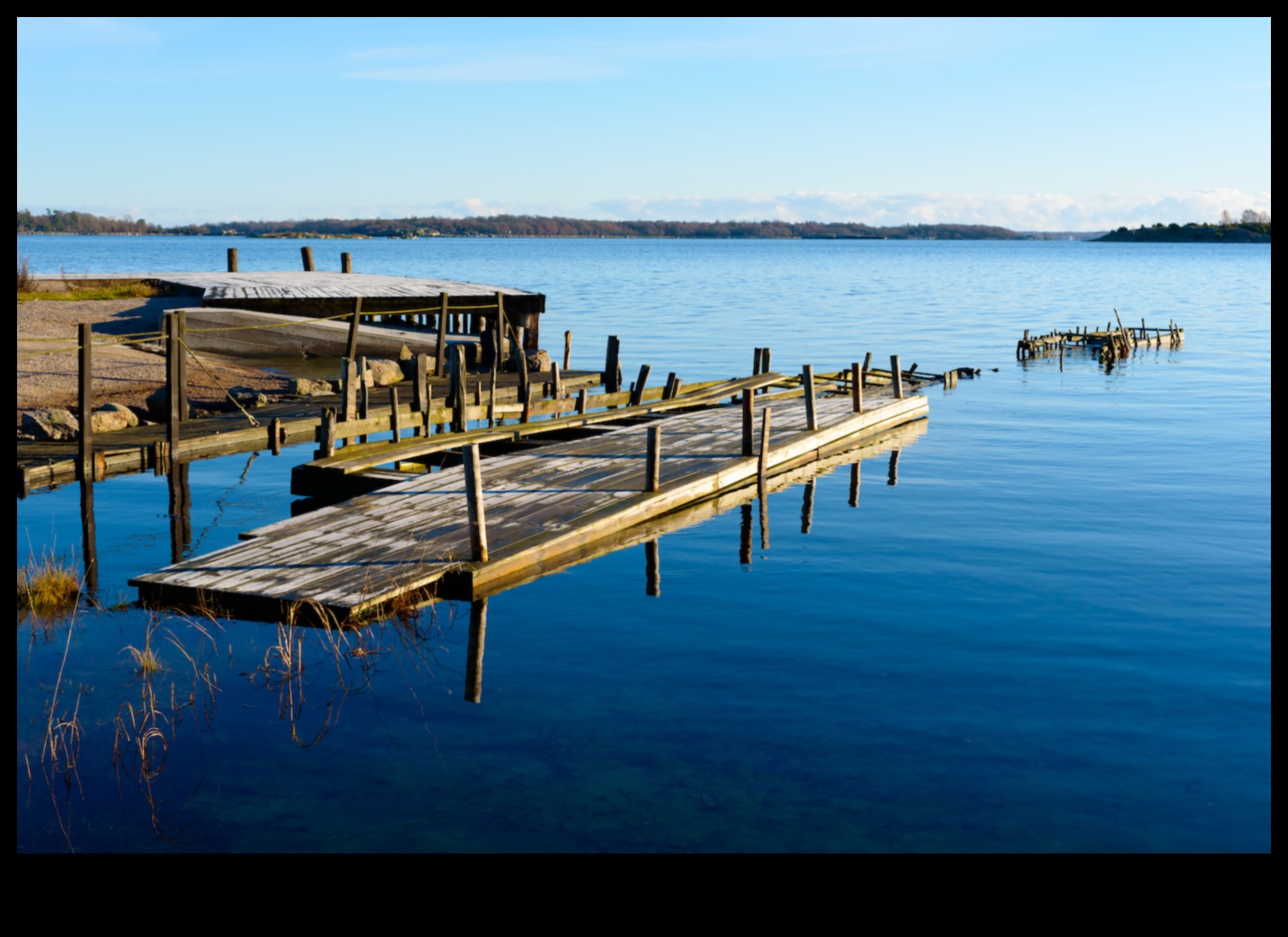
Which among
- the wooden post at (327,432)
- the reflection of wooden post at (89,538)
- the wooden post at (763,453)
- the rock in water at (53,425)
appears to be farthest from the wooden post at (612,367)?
the reflection of wooden post at (89,538)

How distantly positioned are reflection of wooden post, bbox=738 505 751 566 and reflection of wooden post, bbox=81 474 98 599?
8.28 metres

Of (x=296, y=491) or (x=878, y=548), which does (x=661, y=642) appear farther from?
(x=296, y=491)

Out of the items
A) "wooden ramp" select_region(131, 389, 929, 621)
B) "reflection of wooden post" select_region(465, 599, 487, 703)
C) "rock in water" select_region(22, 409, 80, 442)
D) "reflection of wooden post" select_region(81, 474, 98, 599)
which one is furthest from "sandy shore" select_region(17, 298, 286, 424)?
"reflection of wooden post" select_region(465, 599, 487, 703)

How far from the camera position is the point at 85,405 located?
17641 mm

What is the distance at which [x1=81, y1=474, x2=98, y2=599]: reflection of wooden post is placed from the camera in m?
14.5

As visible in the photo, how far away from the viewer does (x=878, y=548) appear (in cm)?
1709

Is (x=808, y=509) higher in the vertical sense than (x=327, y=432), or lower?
lower

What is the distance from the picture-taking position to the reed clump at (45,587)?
13.1 meters

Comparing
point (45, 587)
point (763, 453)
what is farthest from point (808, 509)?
point (45, 587)

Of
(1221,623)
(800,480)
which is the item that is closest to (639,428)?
(800,480)

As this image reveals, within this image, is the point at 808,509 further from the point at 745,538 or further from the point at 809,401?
the point at 809,401

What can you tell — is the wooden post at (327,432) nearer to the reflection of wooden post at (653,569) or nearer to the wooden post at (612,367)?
the reflection of wooden post at (653,569)

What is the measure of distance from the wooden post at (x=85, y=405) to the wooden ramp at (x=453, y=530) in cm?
491

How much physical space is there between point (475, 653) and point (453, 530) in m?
2.44
